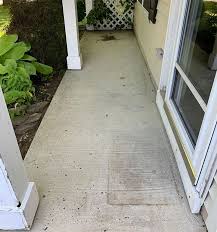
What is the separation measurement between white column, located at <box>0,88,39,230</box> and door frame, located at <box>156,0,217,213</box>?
108cm

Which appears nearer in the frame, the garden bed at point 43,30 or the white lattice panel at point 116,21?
the garden bed at point 43,30

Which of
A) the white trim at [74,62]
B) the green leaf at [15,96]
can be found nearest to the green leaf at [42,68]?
the white trim at [74,62]

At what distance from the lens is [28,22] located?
151 inches

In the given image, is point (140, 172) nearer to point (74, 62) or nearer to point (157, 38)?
point (157, 38)

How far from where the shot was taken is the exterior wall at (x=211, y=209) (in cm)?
139

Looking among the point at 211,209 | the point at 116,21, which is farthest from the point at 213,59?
the point at 116,21

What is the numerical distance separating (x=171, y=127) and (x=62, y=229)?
1.27m

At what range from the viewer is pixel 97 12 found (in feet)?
19.0

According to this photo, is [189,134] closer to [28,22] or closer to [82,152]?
[82,152]

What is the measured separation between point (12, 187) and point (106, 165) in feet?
2.77

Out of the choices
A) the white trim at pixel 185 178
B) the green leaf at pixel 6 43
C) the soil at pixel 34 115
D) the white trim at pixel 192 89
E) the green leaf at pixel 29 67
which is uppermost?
the white trim at pixel 192 89

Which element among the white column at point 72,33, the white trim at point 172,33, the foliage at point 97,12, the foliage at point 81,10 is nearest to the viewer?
the white trim at point 172,33

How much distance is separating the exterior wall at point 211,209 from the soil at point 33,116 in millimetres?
1539

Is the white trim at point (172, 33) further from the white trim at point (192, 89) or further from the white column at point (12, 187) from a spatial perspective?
the white column at point (12, 187)
